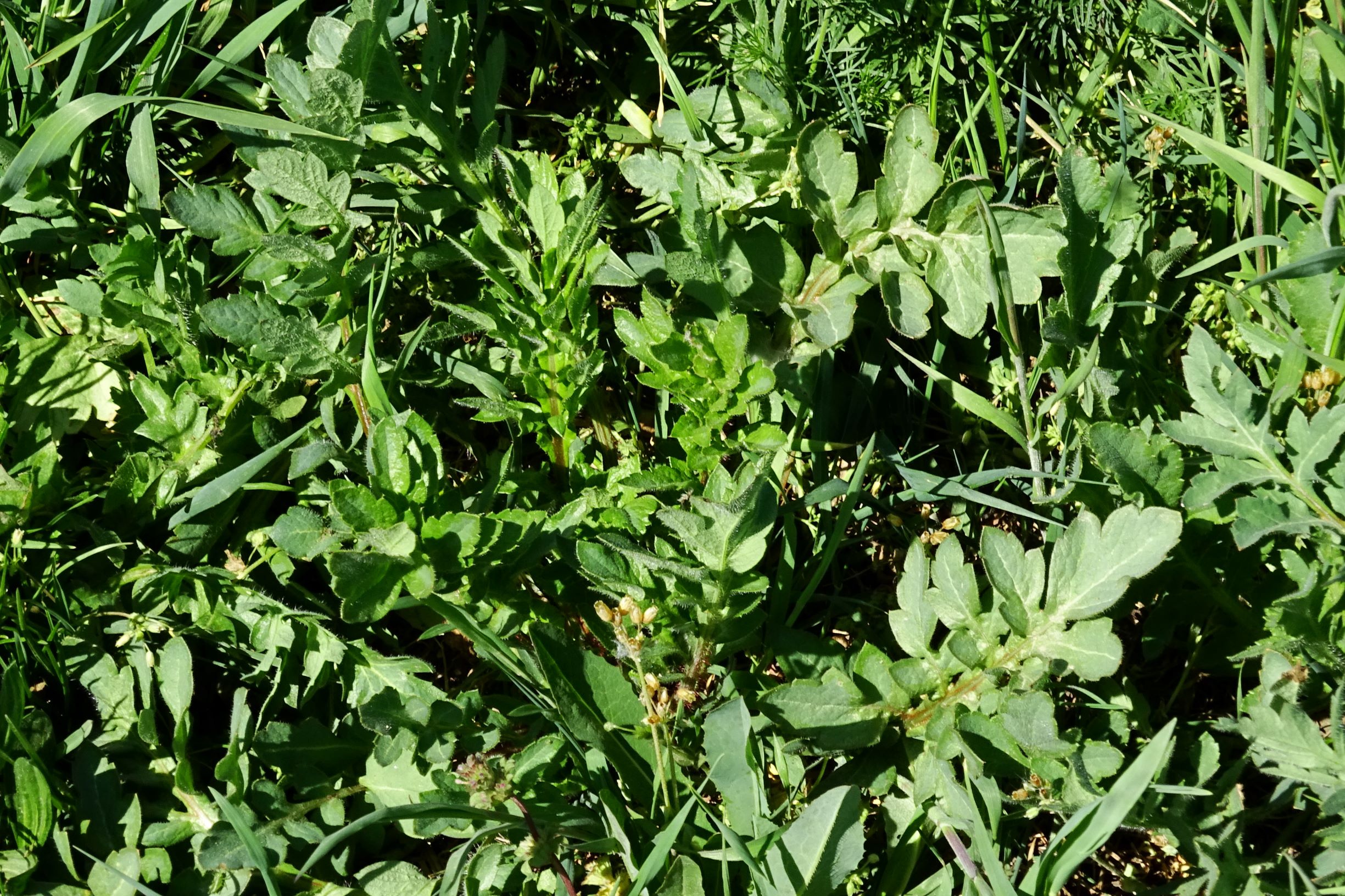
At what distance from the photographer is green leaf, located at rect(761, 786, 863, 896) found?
231 cm

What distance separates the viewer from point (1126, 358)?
2.73 meters

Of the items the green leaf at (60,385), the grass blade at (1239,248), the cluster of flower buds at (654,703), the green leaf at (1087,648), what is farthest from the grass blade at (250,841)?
the grass blade at (1239,248)

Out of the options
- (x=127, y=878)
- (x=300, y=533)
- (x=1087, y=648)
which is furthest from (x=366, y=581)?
(x=1087, y=648)

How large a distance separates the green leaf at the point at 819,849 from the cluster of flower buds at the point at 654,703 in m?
0.34

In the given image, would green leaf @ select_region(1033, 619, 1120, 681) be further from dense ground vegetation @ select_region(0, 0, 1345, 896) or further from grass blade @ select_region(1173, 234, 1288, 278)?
grass blade @ select_region(1173, 234, 1288, 278)

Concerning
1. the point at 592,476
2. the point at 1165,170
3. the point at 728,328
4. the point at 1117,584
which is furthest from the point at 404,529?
the point at 1165,170

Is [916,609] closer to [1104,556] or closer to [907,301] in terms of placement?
[1104,556]

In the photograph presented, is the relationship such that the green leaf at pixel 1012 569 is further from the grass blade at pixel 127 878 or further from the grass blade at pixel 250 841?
the grass blade at pixel 127 878

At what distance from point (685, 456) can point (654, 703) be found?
2.08 feet

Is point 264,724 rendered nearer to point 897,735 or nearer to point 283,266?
point 283,266

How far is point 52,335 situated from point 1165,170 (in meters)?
2.94

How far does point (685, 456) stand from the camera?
2.87m

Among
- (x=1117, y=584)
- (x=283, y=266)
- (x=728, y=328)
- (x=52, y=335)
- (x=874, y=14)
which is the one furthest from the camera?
(x=52, y=335)

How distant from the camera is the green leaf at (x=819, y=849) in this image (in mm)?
2307
